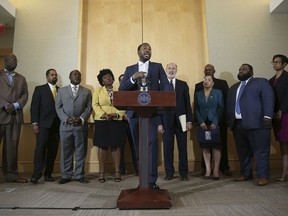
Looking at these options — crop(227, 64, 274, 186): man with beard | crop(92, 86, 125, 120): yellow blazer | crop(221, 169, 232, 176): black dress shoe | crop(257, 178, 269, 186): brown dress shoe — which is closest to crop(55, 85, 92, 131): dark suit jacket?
crop(92, 86, 125, 120): yellow blazer

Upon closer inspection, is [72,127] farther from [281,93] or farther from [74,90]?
[281,93]

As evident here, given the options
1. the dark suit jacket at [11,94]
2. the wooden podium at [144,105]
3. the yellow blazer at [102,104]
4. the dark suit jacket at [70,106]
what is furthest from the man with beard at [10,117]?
the wooden podium at [144,105]

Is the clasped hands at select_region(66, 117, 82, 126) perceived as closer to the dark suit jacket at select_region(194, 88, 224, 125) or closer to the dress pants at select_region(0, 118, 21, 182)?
the dress pants at select_region(0, 118, 21, 182)

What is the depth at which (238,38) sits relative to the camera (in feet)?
14.5

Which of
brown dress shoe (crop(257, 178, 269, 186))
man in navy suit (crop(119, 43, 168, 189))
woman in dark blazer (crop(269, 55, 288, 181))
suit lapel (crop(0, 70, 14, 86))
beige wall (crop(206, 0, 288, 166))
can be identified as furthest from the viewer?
beige wall (crop(206, 0, 288, 166))

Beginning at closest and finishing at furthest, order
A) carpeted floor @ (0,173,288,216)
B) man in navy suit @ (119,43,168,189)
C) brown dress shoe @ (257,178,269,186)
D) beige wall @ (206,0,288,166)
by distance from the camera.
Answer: carpeted floor @ (0,173,288,216), man in navy suit @ (119,43,168,189), brown dress shoe @ (257,178,269,186), beige wall @ (206,0,288,166)

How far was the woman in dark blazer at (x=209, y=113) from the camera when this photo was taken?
3434 mm

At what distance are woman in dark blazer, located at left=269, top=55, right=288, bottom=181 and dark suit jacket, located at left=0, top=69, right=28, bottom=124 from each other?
10.4ft

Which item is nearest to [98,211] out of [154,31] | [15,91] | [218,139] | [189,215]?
[189,215]

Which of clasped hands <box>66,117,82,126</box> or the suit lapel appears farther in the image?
the suit lapel

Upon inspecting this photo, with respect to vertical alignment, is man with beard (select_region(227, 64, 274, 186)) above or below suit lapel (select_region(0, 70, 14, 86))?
below

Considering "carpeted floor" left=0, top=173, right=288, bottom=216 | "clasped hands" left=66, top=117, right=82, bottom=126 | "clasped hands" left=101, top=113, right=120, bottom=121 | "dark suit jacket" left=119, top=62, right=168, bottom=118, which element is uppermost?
"dark suit jacket" left=119, top=62, right=168, bottom=118

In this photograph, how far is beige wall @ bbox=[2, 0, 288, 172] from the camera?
14.3 feet

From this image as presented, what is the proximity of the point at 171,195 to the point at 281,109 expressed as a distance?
174 centimetres
